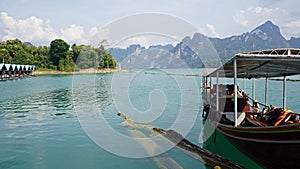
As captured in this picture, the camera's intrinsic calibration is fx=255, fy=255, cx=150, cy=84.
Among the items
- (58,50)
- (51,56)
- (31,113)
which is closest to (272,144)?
(31,113)

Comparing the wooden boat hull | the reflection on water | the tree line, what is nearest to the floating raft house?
the tree line

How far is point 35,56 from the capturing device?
91.5 meters

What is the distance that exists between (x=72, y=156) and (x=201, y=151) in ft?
17.2

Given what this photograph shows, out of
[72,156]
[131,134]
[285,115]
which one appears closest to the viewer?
[285,115]

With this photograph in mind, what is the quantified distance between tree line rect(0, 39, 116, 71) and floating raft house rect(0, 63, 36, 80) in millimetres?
14333

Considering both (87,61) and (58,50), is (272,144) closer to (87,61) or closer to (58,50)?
(87,61)

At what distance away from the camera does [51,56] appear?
307 feet

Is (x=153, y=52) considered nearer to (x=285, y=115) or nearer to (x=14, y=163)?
(x=285, y=115)

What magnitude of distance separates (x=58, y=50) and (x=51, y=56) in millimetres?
3700

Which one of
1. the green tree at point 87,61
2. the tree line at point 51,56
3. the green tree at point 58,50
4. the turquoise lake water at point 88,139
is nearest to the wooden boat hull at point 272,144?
the turquoise lake water at point 88,139

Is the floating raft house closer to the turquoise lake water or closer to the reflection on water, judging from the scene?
the reflection on water

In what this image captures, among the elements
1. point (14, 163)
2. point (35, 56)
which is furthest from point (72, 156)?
point (35, 56)

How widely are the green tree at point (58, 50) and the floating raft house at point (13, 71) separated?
18.1m

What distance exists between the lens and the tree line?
84938 millimetres
